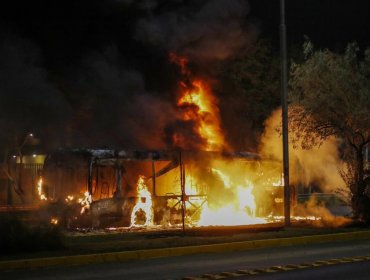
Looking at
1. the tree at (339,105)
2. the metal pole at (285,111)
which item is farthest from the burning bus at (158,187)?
the metal pole at (285,111)

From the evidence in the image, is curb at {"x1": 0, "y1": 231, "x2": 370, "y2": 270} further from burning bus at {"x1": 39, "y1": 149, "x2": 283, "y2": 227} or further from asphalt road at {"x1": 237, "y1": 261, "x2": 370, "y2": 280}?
asphalt road at {"x1": 237, "y1": 261, "x2": 370, "y2": 280}

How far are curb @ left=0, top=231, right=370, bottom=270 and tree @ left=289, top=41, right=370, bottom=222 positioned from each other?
365 centimetres

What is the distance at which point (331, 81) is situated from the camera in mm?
19594

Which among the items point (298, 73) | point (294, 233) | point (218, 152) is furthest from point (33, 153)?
point (294, 233)

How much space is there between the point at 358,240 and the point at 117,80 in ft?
33.9

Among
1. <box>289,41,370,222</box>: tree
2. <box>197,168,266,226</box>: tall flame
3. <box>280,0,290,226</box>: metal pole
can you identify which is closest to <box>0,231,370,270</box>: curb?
<box>280,0,290,226</box>: metal pole

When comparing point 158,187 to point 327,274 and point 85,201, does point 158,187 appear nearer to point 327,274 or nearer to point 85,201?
point 85,201

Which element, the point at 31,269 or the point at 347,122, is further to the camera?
the point at 347,122

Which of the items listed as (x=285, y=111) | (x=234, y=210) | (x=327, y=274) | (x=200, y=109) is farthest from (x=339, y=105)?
(x=327, y=274)

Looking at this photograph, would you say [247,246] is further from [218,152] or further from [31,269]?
[218,152]

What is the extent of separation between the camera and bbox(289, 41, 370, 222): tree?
62.7 ft

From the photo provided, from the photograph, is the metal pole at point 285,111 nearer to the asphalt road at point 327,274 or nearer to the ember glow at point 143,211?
the ember glow at point 143,211

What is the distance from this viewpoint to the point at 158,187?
21344 millimetres

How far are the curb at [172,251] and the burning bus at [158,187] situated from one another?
3.00 meters
